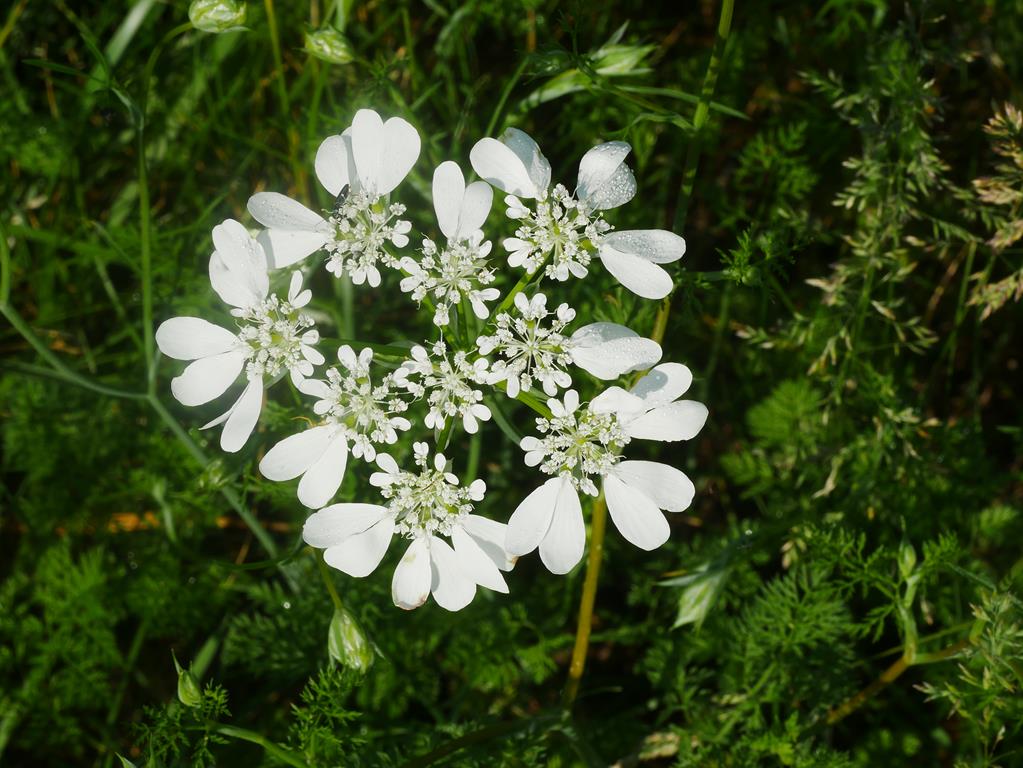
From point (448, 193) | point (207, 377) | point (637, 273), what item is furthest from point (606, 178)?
point (207, 377)

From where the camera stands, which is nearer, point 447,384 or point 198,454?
point 447,384

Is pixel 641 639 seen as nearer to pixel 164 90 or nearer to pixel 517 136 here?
pixel 517 136

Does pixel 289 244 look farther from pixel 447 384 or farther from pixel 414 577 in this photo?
pixel 414 577

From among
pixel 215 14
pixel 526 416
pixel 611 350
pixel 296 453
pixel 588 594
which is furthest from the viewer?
pixel 526 416

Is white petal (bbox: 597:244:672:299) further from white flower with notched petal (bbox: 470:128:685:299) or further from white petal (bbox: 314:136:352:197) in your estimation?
white petal (bbox: 314:136:352:197)

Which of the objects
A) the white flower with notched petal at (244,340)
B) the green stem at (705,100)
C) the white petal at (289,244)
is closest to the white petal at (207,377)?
the white flower with notched petal at (244,340)

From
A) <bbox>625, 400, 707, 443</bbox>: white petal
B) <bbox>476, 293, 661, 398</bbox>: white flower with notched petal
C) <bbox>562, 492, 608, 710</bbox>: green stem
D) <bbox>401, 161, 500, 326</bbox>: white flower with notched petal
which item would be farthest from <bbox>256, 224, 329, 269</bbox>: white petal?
<bbox>562, 492, 608, 710</bbox>: green stem
